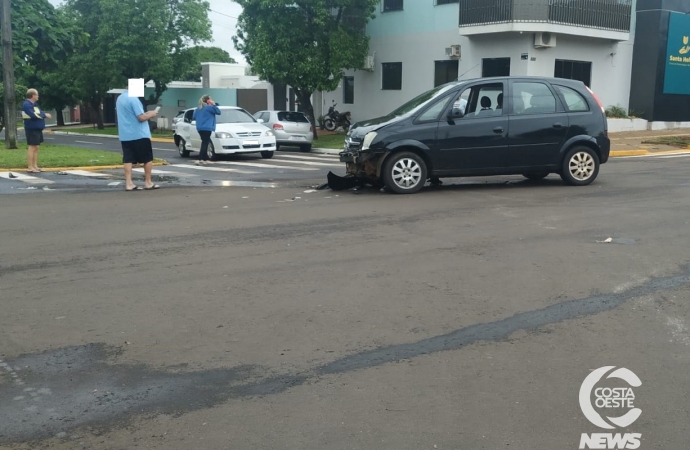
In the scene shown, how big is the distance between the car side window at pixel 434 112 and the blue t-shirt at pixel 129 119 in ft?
15.5

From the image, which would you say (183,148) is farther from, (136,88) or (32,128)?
(136,88)

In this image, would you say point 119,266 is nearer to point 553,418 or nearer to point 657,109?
point 553,418

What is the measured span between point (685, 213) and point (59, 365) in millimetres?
8417

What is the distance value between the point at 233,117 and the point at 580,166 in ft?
38.8

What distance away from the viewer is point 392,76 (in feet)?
110

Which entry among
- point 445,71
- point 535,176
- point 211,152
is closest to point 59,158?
point 211,152

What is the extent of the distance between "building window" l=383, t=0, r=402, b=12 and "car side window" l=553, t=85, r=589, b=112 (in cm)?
2072

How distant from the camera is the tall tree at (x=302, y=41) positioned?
97.6 feet

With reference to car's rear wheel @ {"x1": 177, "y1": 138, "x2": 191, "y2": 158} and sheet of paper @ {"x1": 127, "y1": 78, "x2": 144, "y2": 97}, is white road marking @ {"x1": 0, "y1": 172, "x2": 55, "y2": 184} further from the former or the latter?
car's rear wheel @ {"x1": 177, "y1": 138, "x2": 191, "y2": 158}

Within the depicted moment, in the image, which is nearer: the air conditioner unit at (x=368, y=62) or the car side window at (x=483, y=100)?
the car side window at (x=483, y=100)

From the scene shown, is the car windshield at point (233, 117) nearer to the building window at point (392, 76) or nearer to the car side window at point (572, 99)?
the car side window at point (572, 99)

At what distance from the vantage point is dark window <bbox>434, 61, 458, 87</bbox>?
30.6 metres

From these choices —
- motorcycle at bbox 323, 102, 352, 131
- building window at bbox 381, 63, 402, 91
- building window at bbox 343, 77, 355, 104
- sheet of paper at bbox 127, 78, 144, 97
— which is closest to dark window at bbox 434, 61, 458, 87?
building window at bbox 381, 63, 402, 91

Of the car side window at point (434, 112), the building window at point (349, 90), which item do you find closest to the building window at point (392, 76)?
the building window at point (349, 90)
